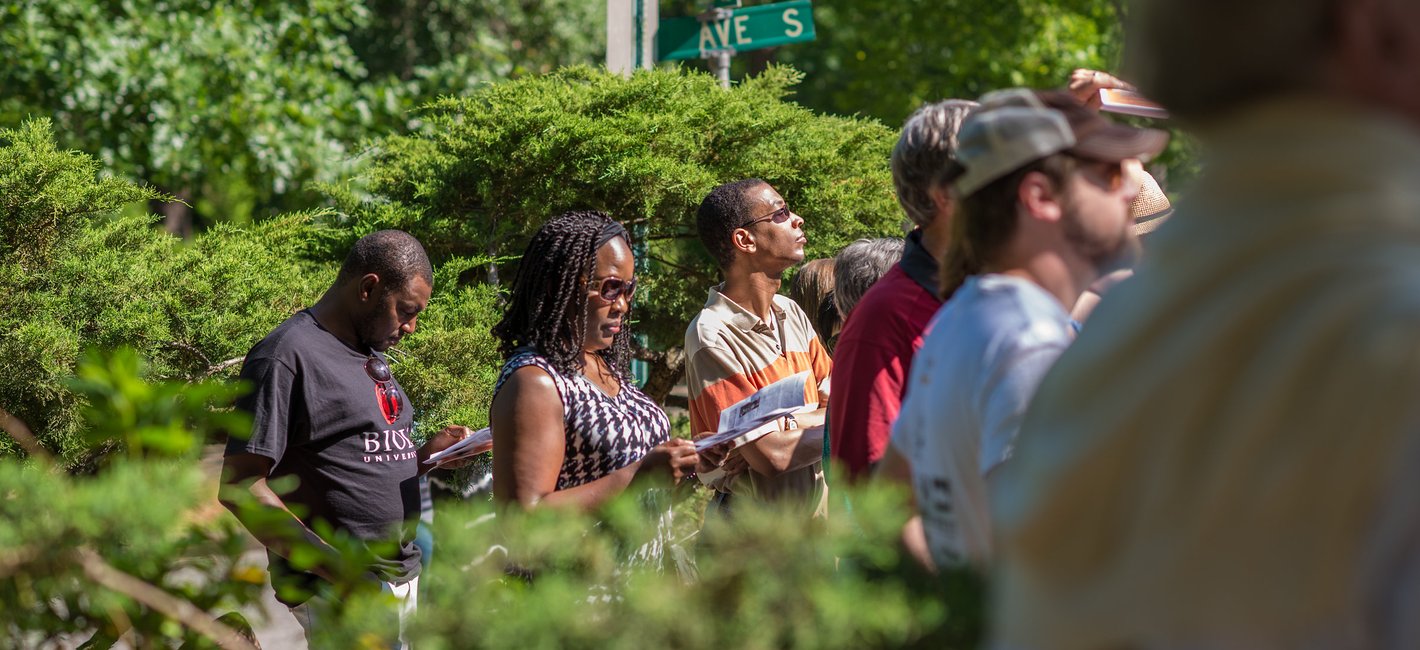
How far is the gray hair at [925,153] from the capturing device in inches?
107


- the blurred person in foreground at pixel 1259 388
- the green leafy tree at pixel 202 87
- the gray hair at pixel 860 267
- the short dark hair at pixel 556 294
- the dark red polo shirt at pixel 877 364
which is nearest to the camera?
the blurred person in foreground at pixel 1259 388

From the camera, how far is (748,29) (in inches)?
282

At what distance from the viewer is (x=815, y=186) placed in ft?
22.7

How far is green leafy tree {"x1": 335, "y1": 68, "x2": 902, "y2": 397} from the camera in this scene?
645 cm

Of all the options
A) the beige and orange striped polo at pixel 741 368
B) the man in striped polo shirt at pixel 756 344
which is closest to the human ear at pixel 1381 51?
the man in striped polo shirt at pixel 756 344

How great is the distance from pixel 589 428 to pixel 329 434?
0.97 m

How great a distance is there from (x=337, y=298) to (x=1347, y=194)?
3.51 meters

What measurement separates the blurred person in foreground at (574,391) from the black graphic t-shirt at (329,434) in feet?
2.09

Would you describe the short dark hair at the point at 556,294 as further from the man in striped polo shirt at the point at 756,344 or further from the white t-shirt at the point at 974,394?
the white t-shirt at the point at 974,394

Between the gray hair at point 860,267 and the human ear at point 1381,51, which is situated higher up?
the human ear at point 1381,51

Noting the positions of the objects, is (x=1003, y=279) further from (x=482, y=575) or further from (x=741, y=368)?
(x=741, y=368)

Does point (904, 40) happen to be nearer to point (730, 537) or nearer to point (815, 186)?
point (815, 186)

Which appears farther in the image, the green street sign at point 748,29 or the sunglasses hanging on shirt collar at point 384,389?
the green street sign at point 748,29

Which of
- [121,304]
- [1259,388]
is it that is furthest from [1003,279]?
[121,304]
